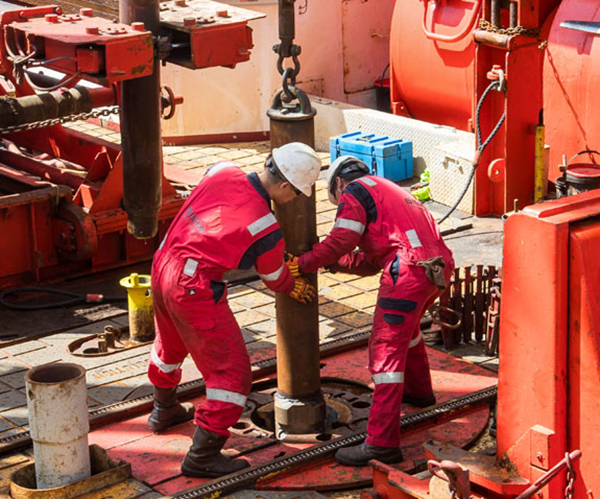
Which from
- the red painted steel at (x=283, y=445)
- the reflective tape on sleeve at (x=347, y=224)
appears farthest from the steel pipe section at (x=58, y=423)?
the reflective tape on sleeve at (x=347, y=224)

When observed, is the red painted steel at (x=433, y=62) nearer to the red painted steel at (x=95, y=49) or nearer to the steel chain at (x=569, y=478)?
the red painted steel at (x=95, y=49)

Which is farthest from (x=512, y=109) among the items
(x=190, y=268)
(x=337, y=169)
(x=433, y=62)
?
(x=190, y=268)

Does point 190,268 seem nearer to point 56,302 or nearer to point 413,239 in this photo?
point 413,239

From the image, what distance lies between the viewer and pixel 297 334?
644cm

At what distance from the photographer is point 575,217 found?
4.52m

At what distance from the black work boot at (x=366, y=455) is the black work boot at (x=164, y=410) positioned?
108 centimetres

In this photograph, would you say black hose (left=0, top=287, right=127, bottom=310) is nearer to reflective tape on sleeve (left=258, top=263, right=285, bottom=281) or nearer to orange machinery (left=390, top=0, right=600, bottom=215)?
reflective tape on sleeve (left=258, top=263, right=285, bottom=281)

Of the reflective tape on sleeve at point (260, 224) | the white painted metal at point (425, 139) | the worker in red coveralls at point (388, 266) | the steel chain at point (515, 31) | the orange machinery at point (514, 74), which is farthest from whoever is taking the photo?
the white painted metal at point (425, 139)

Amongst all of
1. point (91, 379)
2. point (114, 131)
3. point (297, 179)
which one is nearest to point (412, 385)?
point (297, 179)

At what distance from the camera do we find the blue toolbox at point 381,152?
39.2ft

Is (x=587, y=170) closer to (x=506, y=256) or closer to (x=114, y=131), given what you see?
(x=506, y=256)

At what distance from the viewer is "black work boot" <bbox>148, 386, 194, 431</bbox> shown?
6633mm

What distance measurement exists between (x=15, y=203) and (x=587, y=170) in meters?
4.57

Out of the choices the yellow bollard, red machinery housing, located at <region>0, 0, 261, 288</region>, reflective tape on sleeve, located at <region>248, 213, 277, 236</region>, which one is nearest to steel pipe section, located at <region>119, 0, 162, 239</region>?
red machinery housing, located at <region>0, 0, 261, 288</region>
